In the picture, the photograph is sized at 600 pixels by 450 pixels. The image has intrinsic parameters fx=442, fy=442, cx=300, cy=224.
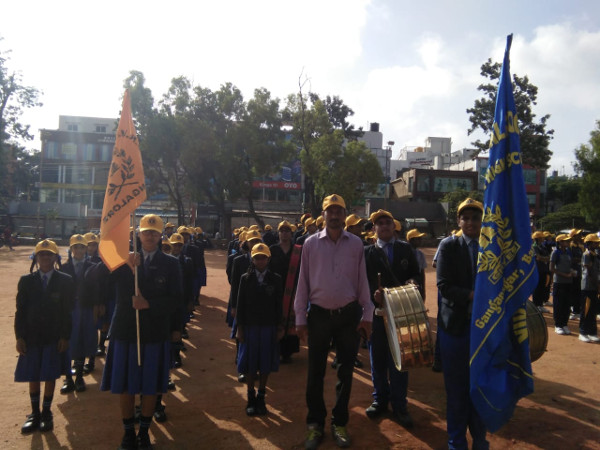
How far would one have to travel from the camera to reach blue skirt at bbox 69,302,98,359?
611cm

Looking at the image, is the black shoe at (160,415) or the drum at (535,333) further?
the black shoe at (160,415)

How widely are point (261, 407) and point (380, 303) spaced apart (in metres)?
1.84

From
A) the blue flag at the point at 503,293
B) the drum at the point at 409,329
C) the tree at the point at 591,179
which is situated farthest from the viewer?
the tree at the point at 591,179

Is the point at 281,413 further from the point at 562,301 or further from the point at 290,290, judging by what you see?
the point at 562,301

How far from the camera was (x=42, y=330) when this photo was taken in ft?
15.6

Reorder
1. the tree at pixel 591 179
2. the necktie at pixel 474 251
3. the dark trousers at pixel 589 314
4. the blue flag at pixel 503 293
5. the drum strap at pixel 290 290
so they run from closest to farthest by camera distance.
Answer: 1. the blue flag at pixel 503 293
2. the necktie at pixel 474 251
3. the drum strap at pixel 290 290
4. the dark trousers at pixel 589 314
5. the tree at pixel 591 179

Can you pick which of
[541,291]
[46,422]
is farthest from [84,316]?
[541,291]

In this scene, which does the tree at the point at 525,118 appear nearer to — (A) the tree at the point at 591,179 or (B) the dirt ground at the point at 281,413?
(A) the tree at the point at 591,179

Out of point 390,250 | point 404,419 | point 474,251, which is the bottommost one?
point 404,419

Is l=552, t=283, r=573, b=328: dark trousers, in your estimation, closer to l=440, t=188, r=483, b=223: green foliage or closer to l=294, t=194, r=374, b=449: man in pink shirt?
l=294, t=194, r=374, b=449: man in pink shirt

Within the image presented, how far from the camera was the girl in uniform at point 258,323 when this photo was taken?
16.8 feet

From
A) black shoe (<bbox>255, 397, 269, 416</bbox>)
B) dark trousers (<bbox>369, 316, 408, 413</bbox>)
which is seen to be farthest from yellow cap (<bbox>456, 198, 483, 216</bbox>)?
black shoe (<bbox>255, 397, 269, 416</bbox>)

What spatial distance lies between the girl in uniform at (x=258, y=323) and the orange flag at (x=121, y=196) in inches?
57.6

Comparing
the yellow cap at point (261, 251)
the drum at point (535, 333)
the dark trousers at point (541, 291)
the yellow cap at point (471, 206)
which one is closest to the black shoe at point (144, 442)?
the yellow cap at point (261, 251)
